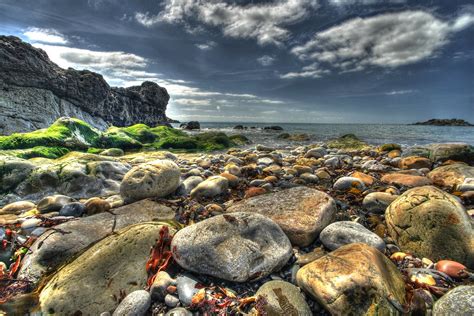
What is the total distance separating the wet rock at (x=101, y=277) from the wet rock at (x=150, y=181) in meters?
1.81

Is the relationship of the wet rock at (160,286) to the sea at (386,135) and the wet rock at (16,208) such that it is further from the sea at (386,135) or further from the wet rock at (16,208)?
the sea at (386,135)

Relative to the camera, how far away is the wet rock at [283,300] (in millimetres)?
2164

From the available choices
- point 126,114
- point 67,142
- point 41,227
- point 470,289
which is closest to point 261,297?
point 470,289

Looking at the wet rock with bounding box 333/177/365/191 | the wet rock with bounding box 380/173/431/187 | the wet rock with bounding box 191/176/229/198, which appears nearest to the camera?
the wet rock with bounding box 191/176/229/198

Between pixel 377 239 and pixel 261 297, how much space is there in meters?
1.91

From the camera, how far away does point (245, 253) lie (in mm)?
2732

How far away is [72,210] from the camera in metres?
4.49

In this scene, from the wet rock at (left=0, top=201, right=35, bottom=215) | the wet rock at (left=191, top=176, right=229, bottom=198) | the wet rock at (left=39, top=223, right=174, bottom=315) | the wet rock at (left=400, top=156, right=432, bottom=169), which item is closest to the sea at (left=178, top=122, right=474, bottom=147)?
the wet rock at (left=400, top=156, right=432, bottom=169)

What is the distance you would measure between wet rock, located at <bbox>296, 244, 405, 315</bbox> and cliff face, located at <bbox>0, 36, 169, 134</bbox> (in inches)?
1180

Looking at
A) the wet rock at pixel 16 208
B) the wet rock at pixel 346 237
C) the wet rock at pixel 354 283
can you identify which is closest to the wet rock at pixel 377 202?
the wet rock at pixel 346 237

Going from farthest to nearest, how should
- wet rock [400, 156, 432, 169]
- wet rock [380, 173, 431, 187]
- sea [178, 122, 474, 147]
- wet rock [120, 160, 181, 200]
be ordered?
sea [178, 122, 474, 147], wet rock [400, 156, 432, 169], wet rock [380, 173, 431, 187], wet rock [120, 160, 181, 200]

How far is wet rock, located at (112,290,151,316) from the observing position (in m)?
2.26

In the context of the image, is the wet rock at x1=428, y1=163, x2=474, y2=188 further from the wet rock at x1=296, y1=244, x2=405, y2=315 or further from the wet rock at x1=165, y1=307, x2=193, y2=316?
the wet rock at x1=165, y1=307, x2=193, y2=316

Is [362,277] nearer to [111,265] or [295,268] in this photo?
[295,268]
